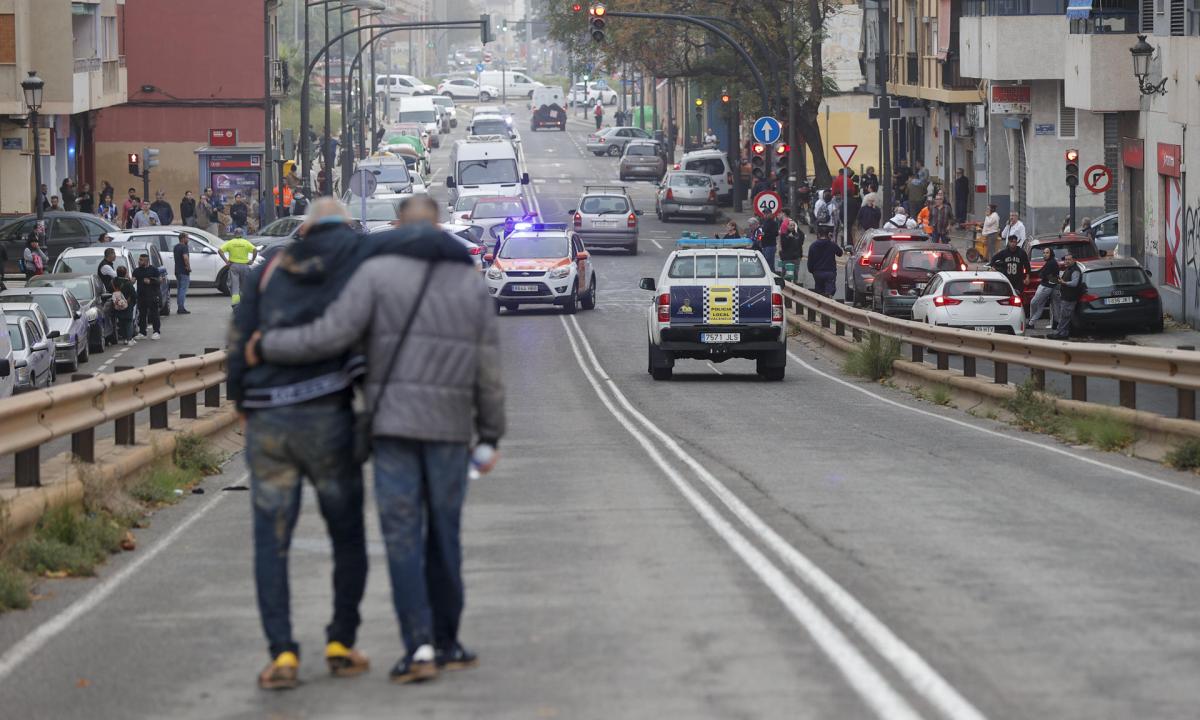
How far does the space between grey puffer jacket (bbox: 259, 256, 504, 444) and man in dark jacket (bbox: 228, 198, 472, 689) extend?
82mm

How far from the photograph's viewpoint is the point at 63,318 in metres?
33.2

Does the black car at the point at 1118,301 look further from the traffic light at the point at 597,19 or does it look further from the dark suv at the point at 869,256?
the traffic light at the point at 597,19

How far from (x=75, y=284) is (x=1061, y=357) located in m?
21.4

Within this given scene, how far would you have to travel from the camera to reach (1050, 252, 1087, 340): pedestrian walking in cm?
3462

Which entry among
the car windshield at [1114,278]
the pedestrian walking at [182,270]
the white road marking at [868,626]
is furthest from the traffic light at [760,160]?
the white road marking at [868,626]

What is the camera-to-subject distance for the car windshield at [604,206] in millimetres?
57375

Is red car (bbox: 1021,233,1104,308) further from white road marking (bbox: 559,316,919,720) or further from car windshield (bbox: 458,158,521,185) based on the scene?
car windshield (bbox: 458,158,521,185)

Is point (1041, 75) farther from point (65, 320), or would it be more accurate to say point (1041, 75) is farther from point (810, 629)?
point (810, 629)

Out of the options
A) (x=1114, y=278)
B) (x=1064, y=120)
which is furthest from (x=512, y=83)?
(x=1114, y=278)

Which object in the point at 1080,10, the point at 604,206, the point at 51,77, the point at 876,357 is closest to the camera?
the point at 876,357

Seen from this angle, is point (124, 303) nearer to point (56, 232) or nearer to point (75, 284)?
point (75, 284)

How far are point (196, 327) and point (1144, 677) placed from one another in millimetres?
34747

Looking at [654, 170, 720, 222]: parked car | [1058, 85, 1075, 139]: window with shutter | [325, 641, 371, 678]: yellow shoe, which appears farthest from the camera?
[654, 170, 720, 222]: parked car

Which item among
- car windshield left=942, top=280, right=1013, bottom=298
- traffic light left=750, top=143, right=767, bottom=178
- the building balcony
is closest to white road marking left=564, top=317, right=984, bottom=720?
car windshield left=942, top=280, right=1013, bottom=298
